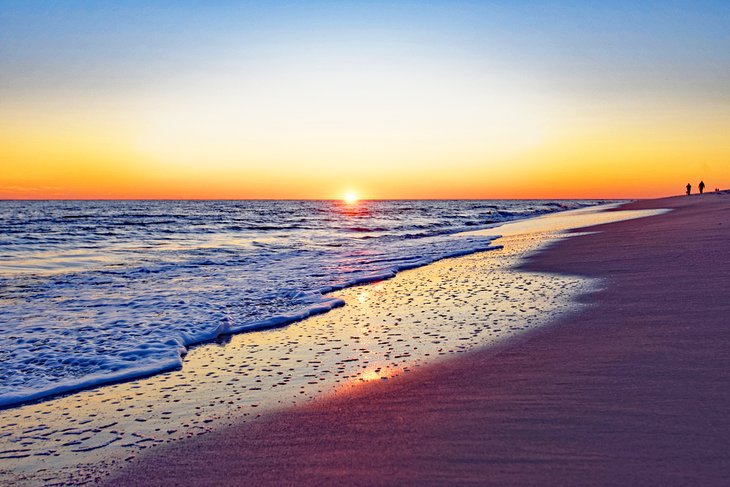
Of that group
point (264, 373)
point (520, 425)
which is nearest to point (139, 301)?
point (264, 373)

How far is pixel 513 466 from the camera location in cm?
321

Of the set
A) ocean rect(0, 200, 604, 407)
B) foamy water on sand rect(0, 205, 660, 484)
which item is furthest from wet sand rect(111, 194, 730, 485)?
ocean rect(0, 200, 604, 407)

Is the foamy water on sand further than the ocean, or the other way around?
the ocean

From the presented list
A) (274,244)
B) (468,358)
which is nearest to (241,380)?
(468,358)

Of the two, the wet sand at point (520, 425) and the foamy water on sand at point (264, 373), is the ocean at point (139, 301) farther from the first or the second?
the wet sand at point (520, 425)

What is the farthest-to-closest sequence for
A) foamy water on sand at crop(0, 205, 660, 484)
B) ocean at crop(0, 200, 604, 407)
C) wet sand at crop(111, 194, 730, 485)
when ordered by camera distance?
ocean at crop(0, 200, 604, 407), foamy water on sand at crop(0, 205, 660, 484), wet sand at crop(111, 194, 730, 485)

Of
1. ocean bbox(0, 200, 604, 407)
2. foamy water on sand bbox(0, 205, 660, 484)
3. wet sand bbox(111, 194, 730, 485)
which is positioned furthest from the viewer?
ocean bbox(0, 200, 604, 407)

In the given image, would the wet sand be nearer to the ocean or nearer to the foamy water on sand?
the foamy water on sand

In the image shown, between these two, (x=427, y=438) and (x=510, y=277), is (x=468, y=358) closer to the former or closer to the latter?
(x=427, y=438)

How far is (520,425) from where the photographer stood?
3.77 metres

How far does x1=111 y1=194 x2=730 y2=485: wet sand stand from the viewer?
10.4ft

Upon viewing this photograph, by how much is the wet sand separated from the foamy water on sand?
0.31m

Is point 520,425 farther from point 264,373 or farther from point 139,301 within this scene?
point 139,301

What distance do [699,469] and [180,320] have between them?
24.1ft
